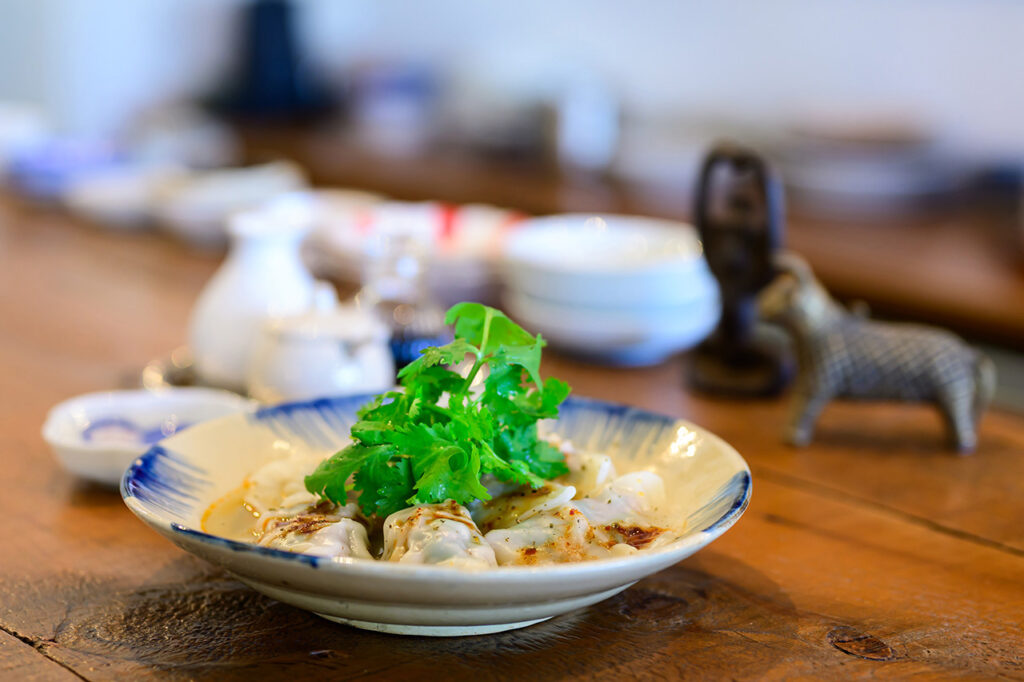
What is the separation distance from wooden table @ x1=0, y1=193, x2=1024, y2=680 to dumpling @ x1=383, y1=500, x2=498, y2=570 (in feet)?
0.27

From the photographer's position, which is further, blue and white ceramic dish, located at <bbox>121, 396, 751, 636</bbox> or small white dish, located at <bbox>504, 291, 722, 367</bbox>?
small white dish, located at <bbox>504, 291, 722, 367</bbox>

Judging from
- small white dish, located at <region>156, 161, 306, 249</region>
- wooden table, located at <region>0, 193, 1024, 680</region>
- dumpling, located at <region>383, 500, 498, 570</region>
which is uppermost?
small white dish, located at <region>156, 161, 306, 249</region>

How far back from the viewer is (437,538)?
72cm

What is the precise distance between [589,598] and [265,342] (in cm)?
61

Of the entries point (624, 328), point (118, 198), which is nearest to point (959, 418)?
point (624, 328)

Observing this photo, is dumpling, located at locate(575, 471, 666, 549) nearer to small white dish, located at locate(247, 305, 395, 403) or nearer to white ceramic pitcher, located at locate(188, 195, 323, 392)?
small white dish, located at locate(247, 305, 395, 403)

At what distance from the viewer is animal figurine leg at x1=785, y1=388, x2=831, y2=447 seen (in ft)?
4.01

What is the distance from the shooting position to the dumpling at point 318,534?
0.74 metres

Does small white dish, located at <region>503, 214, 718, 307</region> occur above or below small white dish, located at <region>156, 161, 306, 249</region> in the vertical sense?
below

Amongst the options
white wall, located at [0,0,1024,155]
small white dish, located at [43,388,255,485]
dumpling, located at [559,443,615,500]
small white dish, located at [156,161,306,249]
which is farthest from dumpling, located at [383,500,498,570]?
white wall, located at [0,0,1024,155]

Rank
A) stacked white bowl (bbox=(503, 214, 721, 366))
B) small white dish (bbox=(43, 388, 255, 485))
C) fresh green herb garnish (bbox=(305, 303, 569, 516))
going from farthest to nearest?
1. stacked white bowl (bbox=(503, 214, 721, 366))
2. small white dish (bbox=(43, 388, 255, 485))
3. fresh green herb garnish (bbox=(305, 303, 569, 516))

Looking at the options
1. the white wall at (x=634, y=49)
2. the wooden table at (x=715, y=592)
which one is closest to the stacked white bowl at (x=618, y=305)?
the wooden table at (x=715, y=592)

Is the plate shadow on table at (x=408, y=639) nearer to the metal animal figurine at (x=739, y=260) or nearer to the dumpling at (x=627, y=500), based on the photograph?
the dumpling at (x=627, y=500)

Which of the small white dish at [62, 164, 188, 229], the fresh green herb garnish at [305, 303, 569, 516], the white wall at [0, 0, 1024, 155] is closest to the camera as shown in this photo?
the fresh green herb garnish at [305, 303, 569, 516]
